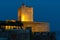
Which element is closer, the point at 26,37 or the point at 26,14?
the point at 26,37

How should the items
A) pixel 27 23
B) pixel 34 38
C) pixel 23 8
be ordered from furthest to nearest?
1. pixel 23 8
2. pixel 27 23
3. pixel 34 38

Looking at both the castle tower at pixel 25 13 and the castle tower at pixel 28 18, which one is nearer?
the castle tower at pixel 28 18

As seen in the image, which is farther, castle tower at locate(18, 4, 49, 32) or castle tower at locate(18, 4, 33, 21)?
castle tower at locate(18, 4, 33, 21)

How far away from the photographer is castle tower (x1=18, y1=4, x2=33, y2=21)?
105m

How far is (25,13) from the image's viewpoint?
10531 centimetres

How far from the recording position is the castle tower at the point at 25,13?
344ft

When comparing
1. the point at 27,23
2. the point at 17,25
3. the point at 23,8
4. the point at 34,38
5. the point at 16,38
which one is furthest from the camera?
the point at 23,8

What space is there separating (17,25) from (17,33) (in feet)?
64.5

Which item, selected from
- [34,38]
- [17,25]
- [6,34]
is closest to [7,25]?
[17,25]

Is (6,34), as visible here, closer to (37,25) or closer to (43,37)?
(43,37)

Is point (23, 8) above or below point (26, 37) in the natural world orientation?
above

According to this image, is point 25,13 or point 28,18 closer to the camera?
point 28,18

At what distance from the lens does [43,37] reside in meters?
71.9

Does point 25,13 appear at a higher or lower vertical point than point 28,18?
higher
